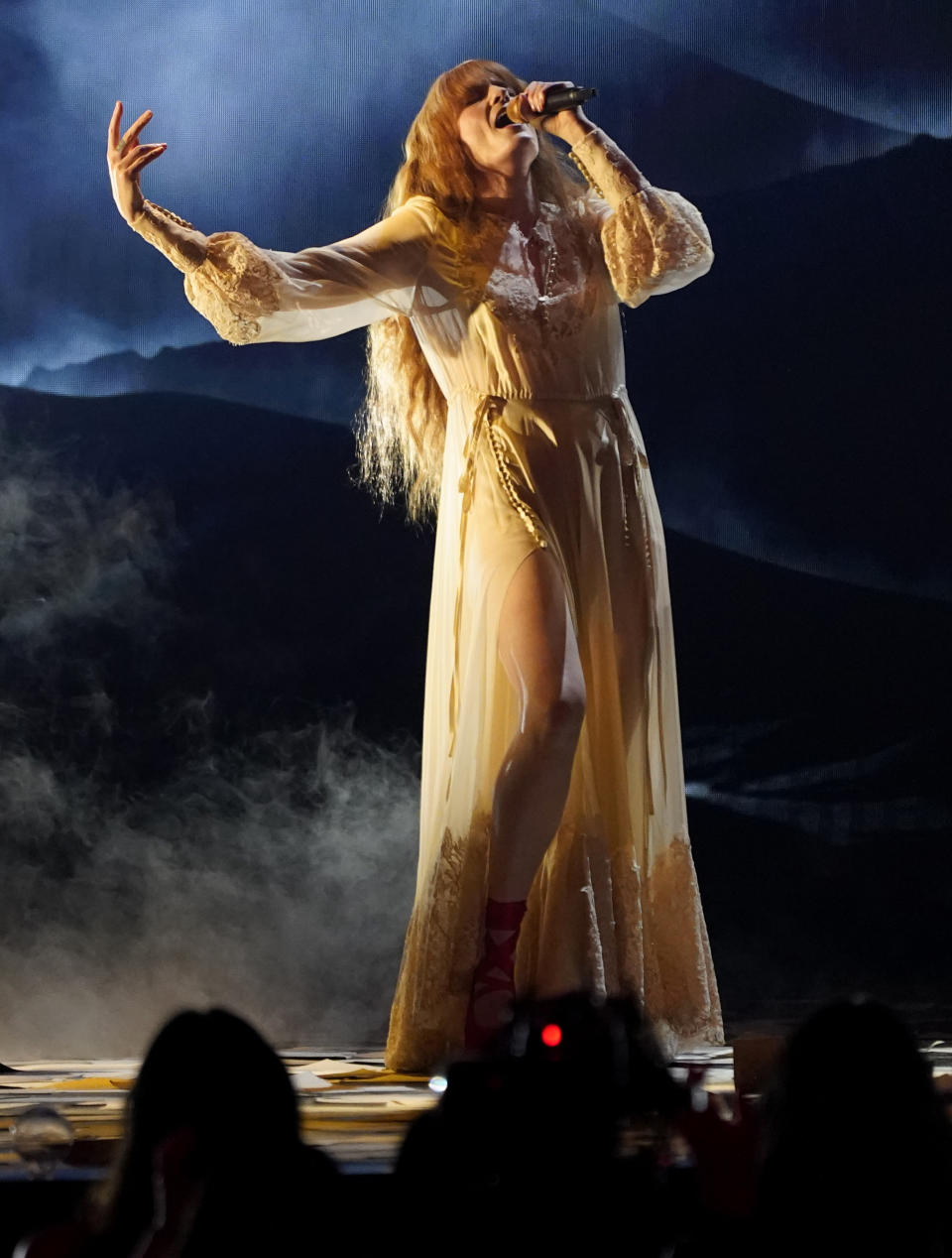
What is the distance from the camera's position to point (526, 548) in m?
2.71

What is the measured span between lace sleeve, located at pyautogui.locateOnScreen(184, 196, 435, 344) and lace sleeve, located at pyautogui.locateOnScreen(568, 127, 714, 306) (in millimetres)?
318

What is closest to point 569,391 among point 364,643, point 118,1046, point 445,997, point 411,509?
point 411,509

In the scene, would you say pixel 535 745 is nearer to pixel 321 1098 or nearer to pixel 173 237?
pixel 321 1098

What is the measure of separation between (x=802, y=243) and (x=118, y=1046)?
9.52 feet

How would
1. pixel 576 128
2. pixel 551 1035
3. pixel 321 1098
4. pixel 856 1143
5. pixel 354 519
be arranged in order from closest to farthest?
pixel 856 1143
pixel 551 1035
pixel 321 1098
pixel 576 128
pixel 354 519

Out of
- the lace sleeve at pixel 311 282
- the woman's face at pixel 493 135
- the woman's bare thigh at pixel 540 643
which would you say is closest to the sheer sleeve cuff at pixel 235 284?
the lace sleeve at pixel 311 282

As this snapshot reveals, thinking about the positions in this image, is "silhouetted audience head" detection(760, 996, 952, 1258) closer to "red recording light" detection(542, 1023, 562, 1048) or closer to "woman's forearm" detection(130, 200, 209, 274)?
"red recording light" detection(542, 1023, 562, 1048)

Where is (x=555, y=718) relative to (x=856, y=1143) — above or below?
above

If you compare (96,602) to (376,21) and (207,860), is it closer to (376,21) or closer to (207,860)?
(207,860)

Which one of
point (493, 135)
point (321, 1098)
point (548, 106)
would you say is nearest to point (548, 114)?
point (548, 106)

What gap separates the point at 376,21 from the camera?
4.54 m

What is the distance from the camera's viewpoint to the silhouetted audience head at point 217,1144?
3.40ft

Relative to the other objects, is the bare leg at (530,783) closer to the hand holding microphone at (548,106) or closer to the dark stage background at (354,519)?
the hand holding microphone at (548,106)

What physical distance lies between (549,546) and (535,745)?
1.17 ft
